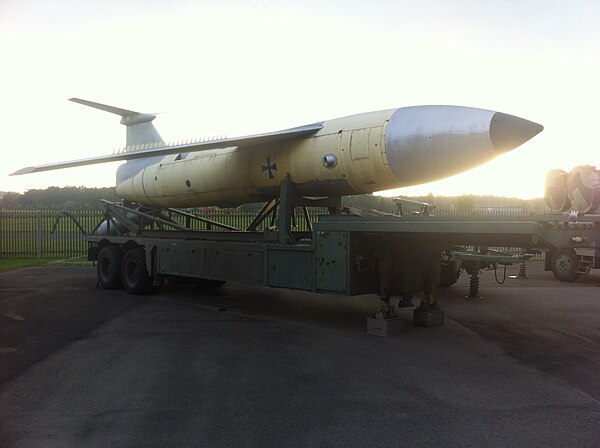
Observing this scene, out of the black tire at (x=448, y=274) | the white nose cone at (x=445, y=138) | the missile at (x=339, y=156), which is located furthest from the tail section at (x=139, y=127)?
the white nose cone at (x=445, y=138)

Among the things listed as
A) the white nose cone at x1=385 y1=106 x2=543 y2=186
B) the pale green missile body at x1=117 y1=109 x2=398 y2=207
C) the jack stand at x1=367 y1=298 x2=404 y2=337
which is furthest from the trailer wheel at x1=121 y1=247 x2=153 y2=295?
the white nose cone at x1=385 y1=106 x2=543 y2=186

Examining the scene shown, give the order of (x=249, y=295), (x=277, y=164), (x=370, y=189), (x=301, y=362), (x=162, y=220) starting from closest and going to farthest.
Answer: (x=301, y=362), (x=370, y=189), (x=277, y=164), (x=249, y=295), (x=162, y=220)

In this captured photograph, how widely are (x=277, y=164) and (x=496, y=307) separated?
4.93m

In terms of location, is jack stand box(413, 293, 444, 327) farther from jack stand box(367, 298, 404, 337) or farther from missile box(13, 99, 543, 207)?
missile box(13, 99, 543, 207)

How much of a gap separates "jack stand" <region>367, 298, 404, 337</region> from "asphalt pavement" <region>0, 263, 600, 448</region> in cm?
16

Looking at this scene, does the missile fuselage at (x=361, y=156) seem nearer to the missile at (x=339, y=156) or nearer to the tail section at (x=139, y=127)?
the missile at (x=339, y=156)

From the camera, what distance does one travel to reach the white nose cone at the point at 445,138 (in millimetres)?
7031

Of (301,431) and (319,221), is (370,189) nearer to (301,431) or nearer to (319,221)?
(319,221)

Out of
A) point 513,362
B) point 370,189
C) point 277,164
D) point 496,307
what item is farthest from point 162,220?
point 513,362

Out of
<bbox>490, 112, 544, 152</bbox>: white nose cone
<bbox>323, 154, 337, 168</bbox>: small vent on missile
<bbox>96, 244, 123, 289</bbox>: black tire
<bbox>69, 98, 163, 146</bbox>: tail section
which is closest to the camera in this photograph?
<bbox>490, 112, 544, 152</bbox>: white nose cone

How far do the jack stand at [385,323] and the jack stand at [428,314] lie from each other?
50cm

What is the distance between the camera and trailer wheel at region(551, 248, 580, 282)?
46.3 feet

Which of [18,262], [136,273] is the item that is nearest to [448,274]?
[136,273]

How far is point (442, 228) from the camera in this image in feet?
20.8
